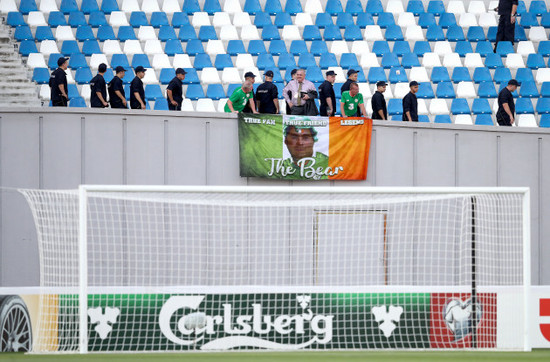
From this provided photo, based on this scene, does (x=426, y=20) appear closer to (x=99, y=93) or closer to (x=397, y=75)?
(x=397, y=75)

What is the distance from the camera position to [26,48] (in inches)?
649

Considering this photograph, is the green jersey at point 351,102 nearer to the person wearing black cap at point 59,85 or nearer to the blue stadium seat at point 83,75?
the person wearing black cap at point 59,85

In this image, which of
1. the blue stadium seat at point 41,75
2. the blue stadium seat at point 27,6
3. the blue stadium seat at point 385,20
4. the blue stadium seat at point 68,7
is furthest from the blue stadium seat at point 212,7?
the blue stadium seat at point 41,75

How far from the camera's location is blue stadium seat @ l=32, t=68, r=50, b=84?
1574cm

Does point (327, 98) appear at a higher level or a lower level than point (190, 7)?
lower

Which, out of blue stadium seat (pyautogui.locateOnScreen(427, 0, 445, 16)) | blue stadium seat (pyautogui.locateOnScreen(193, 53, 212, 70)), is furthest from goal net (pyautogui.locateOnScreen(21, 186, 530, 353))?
blue stadium seat (pyautogui.locateOnScreen(427, 0, 445, 16))

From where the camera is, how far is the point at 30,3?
58.3ft

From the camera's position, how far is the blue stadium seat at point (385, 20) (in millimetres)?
17984

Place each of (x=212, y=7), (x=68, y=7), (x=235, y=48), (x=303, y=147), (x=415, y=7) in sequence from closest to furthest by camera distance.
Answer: (x=303, y=147)
(x=235, y=48)
(x=68, y=7)
(x=212, y=7)
(x=415, y=7)

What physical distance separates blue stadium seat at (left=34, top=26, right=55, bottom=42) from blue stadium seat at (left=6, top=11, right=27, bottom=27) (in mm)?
458

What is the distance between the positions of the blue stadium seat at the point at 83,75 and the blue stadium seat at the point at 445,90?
6609mm

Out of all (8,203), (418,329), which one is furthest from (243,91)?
(418,329)

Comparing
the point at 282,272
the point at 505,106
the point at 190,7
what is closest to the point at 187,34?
the point at 190,7

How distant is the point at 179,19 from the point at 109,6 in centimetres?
158
